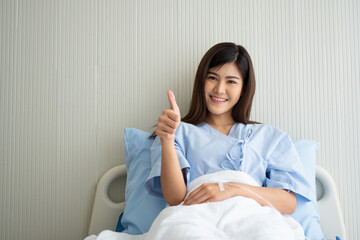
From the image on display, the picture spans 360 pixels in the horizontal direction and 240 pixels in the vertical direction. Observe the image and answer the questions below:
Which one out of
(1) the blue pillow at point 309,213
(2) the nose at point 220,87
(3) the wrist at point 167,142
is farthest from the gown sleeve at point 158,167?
(1) the blue pillow at point 309,213

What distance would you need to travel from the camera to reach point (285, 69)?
4.28 feet

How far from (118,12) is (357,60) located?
1.10m

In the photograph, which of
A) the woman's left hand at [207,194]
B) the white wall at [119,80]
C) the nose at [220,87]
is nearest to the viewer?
the woman's left hand at [207,194]

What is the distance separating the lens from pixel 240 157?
103 centimetres

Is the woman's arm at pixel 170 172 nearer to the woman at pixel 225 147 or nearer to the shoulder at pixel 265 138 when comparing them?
the woman at pixel 225 147

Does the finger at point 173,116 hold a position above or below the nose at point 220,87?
below

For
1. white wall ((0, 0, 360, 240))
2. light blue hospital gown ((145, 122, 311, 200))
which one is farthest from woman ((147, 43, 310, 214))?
white wall ((0, 0, 360, 240))

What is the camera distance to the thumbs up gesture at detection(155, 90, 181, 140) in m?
0.80

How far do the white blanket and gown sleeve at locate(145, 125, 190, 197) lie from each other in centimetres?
19

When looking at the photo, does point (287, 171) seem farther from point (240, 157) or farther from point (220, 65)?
point (220, 65)

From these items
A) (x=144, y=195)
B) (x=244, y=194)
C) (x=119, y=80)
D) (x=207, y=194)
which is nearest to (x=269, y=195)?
(x=244, y=194)

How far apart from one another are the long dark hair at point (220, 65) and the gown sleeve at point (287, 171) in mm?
183

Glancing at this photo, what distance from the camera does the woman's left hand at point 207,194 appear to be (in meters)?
0.88

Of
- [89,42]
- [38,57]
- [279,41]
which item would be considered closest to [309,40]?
[279,41]
